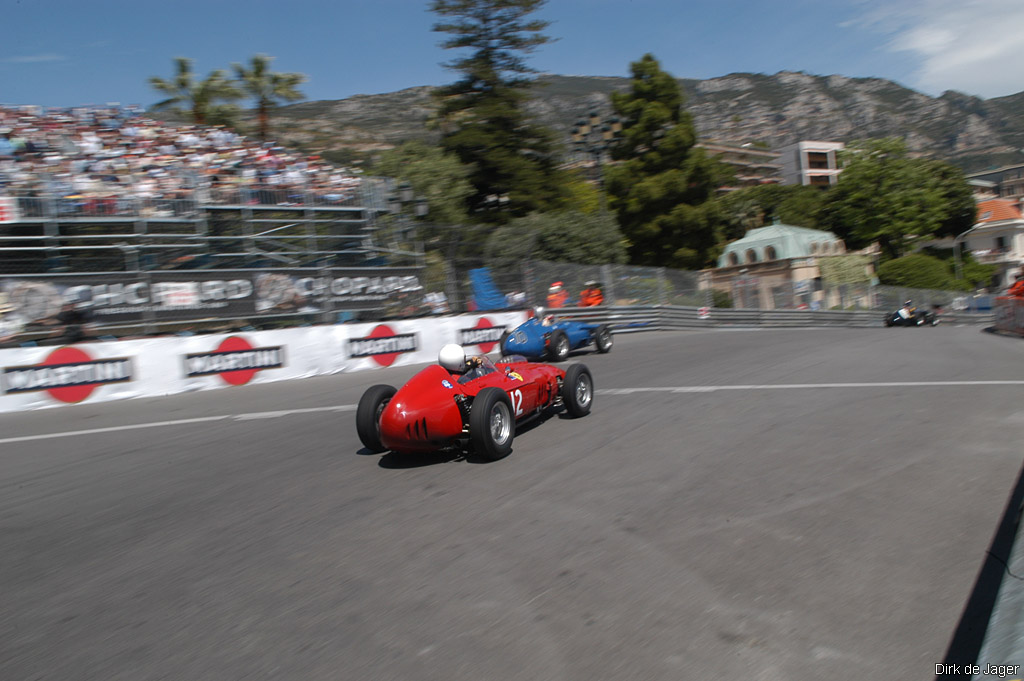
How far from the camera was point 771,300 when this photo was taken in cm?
3600

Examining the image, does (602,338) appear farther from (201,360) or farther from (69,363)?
(69,363)

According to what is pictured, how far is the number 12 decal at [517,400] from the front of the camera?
7273 mm

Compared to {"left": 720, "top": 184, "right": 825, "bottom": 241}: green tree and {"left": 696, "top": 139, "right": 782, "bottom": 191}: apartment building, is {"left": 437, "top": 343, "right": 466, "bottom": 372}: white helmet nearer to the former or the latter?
{"left": 720, "top": 184, "right": 825, "bottom": 241}: green tree

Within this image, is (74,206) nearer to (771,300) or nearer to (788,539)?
(788,539)

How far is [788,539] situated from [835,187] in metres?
72.0

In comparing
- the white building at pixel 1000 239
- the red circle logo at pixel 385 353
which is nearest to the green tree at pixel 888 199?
the white building at pixel 1000 239

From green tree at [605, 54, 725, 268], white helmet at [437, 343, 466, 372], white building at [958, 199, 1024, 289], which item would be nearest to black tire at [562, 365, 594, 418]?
white helmet at [437, 343, 466, 372]

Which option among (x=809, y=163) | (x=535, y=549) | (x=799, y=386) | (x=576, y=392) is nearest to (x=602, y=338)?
(x=799, y=386)

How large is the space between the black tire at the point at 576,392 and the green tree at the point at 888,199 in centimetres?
6304

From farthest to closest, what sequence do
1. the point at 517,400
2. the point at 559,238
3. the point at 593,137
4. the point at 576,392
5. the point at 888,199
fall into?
the point at 888,199, the point at 593,137, the point at 559,238, the point at 576,392, the point at 517,400

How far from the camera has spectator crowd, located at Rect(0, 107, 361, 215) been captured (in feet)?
53.6

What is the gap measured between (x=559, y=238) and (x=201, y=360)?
65.3 feet

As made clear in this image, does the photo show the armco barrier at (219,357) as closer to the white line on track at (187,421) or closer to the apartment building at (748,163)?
the white line on track at (187,421)

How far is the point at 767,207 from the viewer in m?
75.2
